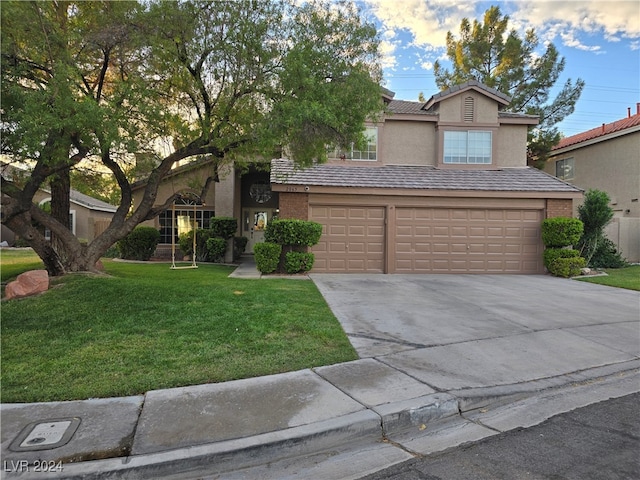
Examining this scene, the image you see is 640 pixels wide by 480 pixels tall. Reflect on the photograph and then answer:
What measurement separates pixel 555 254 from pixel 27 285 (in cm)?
1493

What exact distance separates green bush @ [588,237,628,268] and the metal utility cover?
1721 centimetres

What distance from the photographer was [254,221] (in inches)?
785

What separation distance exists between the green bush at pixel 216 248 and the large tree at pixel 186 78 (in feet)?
23.2

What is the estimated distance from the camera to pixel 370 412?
3773 millimetres

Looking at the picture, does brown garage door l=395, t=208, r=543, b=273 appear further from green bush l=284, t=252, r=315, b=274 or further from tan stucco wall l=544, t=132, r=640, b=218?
tan stucco wall l=544, t=132, r=640, b=218

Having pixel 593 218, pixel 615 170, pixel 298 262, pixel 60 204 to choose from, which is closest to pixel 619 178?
pixel 615 170

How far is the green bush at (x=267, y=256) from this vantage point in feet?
40.5

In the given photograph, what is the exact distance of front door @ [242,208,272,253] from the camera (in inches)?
781

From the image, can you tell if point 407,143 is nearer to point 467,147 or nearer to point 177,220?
point 467,147

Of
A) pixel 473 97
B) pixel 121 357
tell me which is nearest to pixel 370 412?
pixel 121 357

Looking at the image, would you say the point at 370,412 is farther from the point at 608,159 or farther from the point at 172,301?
the point at 608,159

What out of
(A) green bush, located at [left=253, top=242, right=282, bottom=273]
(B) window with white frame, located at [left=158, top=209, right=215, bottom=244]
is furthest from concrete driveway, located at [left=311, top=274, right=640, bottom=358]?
(B) window with white frame, located at [left=158, top=209, right=215, bottom=244]

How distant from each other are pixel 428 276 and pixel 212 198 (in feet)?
33.0

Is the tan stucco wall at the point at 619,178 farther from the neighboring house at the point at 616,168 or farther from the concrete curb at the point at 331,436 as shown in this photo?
the concrete curb at the point at 331,436
